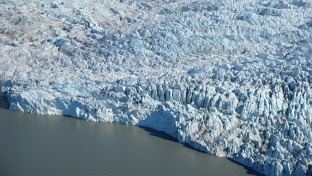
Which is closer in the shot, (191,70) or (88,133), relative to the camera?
(88,133)

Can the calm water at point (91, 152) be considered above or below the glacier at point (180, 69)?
below

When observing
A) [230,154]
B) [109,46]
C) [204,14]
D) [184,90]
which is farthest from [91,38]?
[230,154]

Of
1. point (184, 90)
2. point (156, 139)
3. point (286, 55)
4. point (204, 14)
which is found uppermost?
point (204, 14)

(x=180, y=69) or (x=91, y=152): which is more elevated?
(x=180, y=69)

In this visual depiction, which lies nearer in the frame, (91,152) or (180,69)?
(91,152)

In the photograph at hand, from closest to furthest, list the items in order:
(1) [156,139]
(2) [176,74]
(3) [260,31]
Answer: (1) [156,139] < (2) [176,74] < (3) [260,31]

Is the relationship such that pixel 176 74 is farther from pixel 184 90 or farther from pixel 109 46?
pixel 109 46
